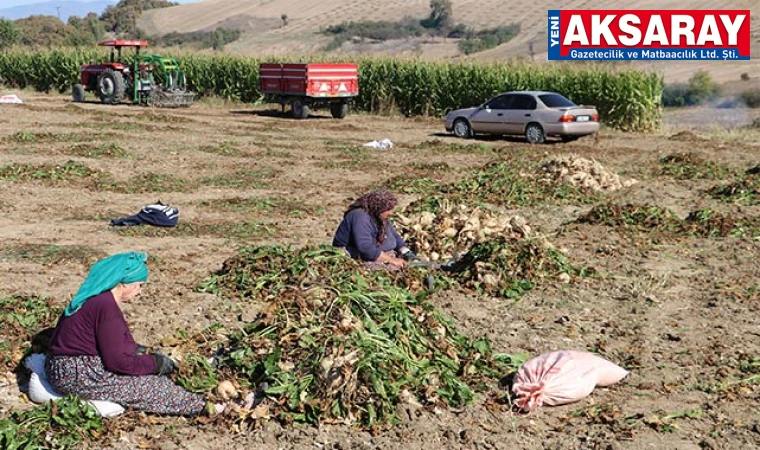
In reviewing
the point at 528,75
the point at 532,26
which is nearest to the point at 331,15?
the point at 532,26

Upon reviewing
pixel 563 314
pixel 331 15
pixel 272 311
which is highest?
pixel 331 15

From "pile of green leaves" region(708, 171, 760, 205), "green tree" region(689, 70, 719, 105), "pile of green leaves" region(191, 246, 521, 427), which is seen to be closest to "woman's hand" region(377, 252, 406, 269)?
"pile of green leaves" region(191, 246, 521, 427)

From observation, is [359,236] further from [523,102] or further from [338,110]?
[338,110]

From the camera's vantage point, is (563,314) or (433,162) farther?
(433,162)

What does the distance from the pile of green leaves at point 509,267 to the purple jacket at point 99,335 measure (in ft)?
14.0

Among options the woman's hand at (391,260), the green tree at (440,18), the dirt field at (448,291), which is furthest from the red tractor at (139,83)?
the green tree at (440,18)

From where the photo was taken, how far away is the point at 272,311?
7.07m

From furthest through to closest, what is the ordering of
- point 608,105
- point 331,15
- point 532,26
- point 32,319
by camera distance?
1. point 331,15
2. point 532,26
3. point 608,105
4. point 32,319

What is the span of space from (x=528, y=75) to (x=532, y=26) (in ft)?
191

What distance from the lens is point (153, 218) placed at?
12.9 m

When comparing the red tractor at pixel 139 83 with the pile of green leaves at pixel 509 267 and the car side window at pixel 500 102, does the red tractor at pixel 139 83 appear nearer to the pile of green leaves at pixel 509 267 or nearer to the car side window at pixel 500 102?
the car side window at pixel 500 102

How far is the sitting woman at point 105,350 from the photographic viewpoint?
20.5 feet

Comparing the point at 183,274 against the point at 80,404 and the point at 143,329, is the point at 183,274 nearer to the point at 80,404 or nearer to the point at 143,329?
the point at 143,329

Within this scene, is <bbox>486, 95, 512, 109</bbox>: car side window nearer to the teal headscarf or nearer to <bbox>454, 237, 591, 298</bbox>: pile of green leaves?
<bbox>454, 237, 591, 298</bbox>: pile of green leaves
